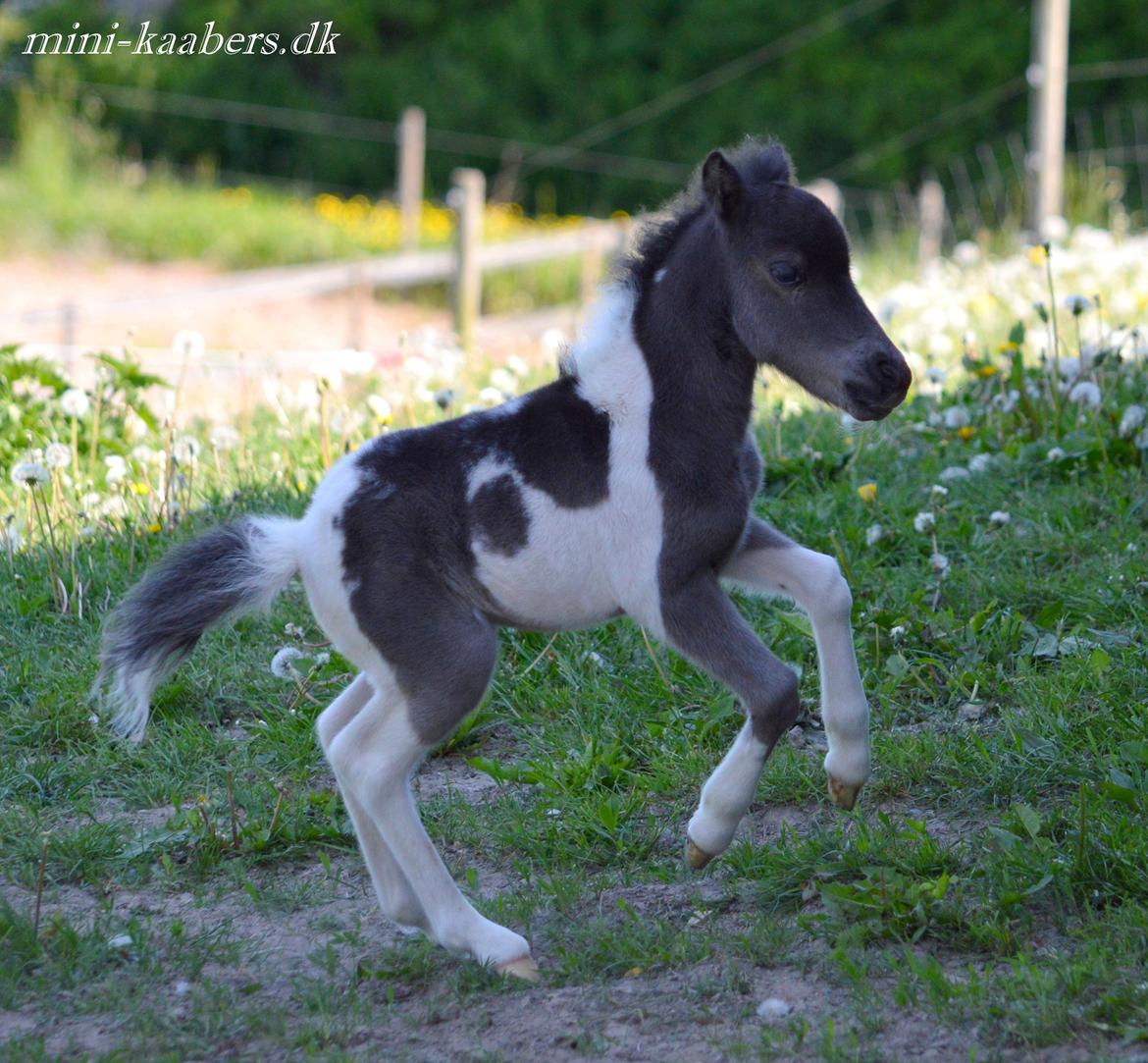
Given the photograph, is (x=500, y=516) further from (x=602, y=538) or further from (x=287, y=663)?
(x=287, y=663)

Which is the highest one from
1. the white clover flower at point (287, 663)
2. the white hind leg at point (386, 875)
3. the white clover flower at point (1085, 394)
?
the white clover flower at point (1085, 394)

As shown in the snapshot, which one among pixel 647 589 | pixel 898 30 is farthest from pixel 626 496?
pixel 898 30

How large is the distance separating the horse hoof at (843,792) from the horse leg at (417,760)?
0.77 metres

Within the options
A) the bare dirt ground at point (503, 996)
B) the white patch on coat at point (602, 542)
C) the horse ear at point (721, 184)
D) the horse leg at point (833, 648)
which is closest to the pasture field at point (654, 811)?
the bare dirt ground at point (503, 996)

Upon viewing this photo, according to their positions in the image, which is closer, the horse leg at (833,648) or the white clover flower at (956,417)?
the horse leg at (833,648)

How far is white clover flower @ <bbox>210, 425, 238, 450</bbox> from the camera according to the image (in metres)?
5.84

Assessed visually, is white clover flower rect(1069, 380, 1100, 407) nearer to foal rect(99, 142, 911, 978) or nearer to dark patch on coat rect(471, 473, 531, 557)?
foal rect(99, 142, 911, 978)

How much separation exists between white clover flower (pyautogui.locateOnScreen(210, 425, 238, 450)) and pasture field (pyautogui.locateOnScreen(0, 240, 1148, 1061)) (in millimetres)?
227

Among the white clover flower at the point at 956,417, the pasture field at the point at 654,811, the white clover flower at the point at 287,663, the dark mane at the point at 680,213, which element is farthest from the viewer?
the white clover flower at the point at 956,417

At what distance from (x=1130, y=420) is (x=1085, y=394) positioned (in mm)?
197

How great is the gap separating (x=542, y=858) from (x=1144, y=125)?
12632 millimetres

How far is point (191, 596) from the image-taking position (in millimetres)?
3305

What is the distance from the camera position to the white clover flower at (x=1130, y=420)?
200 inches

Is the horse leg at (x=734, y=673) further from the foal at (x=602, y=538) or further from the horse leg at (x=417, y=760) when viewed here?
the horse leg at (x=417, y=760)
